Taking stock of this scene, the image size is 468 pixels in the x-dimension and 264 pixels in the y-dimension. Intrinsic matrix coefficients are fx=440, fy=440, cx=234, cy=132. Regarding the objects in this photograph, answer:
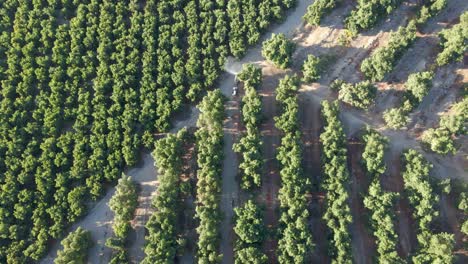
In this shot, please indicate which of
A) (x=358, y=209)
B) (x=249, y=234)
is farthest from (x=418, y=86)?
(x=249, y=234)

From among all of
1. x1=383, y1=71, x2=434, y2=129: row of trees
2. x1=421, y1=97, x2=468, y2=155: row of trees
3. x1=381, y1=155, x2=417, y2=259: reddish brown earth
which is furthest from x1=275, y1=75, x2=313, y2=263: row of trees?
x1=421, y1=97, x2=468, y2=155: row of trees

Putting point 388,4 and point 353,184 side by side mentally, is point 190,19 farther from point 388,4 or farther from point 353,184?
point 353,184

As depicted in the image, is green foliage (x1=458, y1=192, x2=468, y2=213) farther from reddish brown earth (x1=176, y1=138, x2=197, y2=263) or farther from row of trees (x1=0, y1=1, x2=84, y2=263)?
row of trees (x1=0, y1=1, x2=84, y2=263)

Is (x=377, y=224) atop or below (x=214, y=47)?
below

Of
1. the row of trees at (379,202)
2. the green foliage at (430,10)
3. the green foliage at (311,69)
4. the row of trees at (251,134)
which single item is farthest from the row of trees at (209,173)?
the green foliage at (430,10)

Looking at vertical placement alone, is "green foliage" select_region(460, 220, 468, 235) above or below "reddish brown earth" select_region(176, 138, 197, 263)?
below

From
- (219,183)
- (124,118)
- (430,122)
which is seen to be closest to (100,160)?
(124,118)

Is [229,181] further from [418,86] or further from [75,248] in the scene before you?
[418,86]
